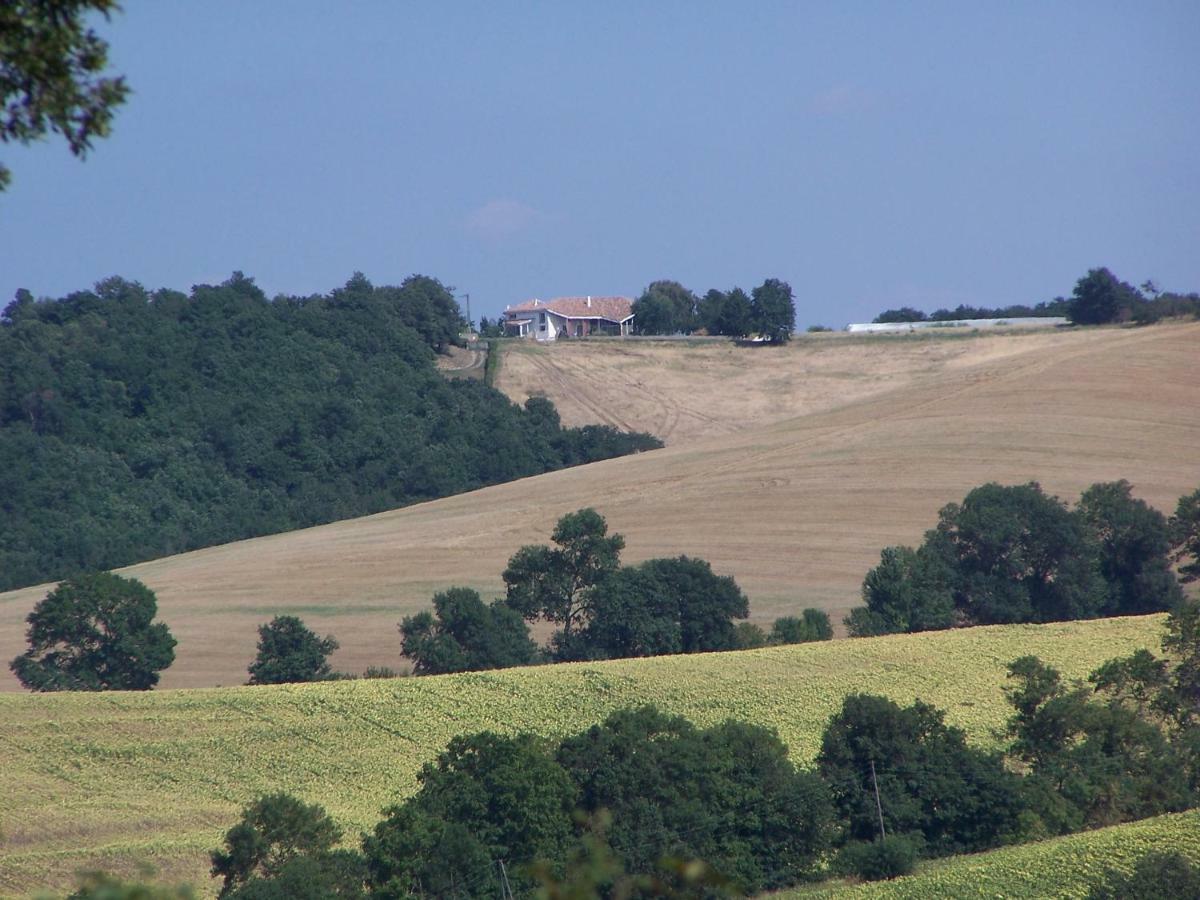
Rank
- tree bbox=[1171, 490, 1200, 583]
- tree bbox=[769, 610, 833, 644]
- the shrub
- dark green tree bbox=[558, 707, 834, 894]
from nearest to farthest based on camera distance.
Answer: the shrub < dark green tree bbox=[558, 707, 834, 894] < tree bbox=[769, 610, 833, 644] < tree bbox=[1171, 490, 1200, 583]

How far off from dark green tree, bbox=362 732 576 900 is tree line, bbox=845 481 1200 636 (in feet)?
91.1

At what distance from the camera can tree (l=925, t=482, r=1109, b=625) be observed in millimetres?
50219

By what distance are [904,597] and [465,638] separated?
51.7 ft

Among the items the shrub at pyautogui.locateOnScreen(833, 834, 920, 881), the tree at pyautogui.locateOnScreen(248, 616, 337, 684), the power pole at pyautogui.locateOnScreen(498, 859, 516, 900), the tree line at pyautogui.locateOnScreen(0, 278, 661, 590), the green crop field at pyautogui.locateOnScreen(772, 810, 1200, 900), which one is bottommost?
the tree at pyautogui.locateOnScreen(248, 616, 337, 684)

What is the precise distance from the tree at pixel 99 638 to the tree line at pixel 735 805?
78.4 feet

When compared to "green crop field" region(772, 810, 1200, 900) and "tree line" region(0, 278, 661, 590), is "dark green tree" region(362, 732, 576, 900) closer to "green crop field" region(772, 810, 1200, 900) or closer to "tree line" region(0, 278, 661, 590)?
"green crop field" region(772, 810, 1200, 900)

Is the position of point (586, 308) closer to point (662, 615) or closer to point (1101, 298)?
point (1101, 298)

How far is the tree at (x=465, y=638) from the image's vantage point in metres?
45.3

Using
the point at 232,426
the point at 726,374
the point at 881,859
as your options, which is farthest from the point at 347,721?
the point at 726,374

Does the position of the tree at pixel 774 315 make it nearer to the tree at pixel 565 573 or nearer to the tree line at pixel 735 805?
the tree at pixel 565 573

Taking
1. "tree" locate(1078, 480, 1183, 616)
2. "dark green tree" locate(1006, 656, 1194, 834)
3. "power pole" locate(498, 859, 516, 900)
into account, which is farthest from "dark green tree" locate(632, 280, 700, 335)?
"power pole" locate(498, 859, 516, 900)

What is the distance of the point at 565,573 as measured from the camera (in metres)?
51.6

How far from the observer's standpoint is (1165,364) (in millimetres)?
79938

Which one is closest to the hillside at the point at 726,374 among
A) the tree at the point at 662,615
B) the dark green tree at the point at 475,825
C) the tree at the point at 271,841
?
the tree at the point at 662,615
